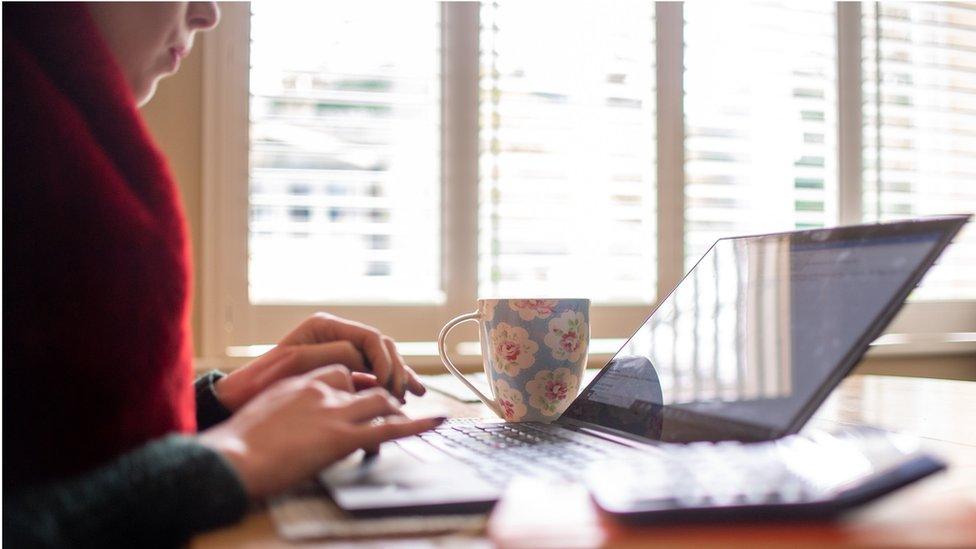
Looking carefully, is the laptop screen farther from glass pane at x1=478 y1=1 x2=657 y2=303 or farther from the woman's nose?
glass pane at x1=478 y1=1 x2=657 y2=303

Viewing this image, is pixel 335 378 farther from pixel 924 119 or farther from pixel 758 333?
pixel 924 119

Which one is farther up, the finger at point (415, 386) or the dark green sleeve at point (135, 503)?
the finger at point (415, 386)

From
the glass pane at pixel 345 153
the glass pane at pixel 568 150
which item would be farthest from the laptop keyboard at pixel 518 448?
the glass pane at pixel 568 150

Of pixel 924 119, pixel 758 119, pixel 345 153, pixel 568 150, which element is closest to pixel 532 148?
pixel 568 150

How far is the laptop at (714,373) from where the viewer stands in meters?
0.49

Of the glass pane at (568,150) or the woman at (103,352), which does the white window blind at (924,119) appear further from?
the woman at (103,352)

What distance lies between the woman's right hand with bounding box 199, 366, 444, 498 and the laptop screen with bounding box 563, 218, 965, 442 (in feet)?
0.62

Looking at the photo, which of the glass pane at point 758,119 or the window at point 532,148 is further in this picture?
the glass pane at point 758,119

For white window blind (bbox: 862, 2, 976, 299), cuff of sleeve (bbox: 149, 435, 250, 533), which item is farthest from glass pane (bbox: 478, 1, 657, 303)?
cuff of sleeve (bbox: 149, 435, 250, 533)

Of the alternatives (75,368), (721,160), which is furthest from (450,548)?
(721,160)

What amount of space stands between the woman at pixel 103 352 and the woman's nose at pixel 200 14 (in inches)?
4.8

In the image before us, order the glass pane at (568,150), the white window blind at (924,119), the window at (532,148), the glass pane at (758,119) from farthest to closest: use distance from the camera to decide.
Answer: the white window blind at (924,119) → the glass pane at (758,119) → the glass pane at (568,150) → the window at (532,148)

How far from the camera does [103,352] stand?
47 centimetres

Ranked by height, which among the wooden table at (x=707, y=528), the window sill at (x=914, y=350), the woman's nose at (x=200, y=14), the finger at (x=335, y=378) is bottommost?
the window sill at (x=914, y=350)
